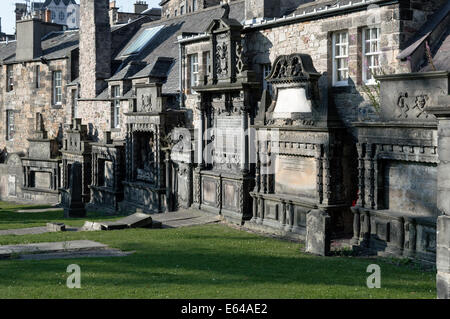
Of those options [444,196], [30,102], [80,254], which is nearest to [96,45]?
[30,102]

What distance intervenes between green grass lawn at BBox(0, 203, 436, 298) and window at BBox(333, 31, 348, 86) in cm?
468

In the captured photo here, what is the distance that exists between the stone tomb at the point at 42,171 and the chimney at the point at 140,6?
679 inches

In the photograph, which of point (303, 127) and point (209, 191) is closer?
point (303, 127)

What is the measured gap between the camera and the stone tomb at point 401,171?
13.5m

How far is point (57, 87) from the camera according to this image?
3816 centimetres

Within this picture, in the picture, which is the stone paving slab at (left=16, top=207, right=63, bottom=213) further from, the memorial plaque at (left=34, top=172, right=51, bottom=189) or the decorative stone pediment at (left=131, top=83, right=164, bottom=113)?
the decorative stone pediment at (left=131, top=83, right=164, bottom=113)

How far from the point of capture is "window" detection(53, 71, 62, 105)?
1492 inches

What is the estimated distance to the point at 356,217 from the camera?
15625mm

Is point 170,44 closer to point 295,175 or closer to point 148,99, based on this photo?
point 148,99

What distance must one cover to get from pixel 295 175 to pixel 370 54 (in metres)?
4.04

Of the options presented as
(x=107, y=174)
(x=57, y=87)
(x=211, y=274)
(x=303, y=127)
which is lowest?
(x=211, y=274)

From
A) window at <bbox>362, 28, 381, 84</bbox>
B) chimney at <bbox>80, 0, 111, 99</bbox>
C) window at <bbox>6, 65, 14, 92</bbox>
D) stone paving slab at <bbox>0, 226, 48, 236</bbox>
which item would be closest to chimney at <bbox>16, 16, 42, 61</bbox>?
window at <bbox>6, 65, 14, 92</bbox>

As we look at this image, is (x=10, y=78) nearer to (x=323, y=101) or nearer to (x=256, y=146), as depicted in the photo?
(x=256, y=146)

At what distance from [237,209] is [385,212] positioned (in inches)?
268
